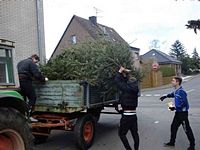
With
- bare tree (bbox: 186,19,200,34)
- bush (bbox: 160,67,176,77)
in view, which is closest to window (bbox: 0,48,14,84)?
bare tree (bbox: 186,19,200,34)

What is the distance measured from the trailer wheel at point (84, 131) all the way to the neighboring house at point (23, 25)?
4.05 m

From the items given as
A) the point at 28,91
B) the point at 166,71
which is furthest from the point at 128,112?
the point at 166,71

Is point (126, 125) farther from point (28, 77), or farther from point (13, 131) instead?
point (13, 131)

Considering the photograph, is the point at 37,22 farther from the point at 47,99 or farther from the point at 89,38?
the point at 47,99

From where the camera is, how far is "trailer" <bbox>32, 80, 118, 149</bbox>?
7.85 meters

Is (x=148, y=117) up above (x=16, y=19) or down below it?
below

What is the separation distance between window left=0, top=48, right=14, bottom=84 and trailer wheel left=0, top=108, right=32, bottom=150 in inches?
25.6

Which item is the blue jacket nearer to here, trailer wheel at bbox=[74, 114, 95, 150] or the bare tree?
the bare tree

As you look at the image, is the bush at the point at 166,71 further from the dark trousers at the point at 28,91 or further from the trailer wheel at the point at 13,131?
the trailer wheel at the point at 13,131

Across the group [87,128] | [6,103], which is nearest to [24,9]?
[87,128]

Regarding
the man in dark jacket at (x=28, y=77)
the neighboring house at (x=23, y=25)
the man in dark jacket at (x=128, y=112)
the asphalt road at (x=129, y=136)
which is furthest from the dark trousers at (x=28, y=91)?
the neighboring house at (x=23, y=25)

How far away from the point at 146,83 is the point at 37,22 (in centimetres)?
2698

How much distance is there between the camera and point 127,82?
7.40 m

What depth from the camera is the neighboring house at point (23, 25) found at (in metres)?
12.1
